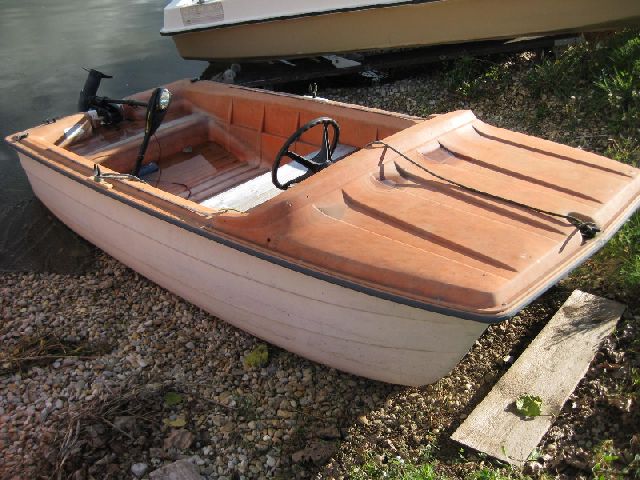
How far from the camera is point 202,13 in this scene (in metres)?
7.82

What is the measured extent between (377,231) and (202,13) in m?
5.57

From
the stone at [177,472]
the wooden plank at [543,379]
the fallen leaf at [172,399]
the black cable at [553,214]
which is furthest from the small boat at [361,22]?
the stone at [177,472]

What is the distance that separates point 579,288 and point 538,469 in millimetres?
1527

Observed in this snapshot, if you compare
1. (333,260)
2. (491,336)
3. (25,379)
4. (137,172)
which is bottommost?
(25,379)

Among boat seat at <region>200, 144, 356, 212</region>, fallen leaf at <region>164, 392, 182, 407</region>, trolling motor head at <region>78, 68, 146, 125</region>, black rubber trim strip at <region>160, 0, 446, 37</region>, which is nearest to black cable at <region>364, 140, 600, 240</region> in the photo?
boat seat at <region>200, 144, 356, 212</region>

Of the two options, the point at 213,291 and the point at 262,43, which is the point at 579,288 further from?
the point at 262,43

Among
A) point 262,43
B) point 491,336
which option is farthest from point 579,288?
point 262,43

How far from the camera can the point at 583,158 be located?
151 inches

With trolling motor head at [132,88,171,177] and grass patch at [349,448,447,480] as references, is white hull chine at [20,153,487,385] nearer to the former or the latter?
grass patch at [349,448,447,480]

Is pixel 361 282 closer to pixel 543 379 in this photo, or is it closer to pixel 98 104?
pixel 543 379

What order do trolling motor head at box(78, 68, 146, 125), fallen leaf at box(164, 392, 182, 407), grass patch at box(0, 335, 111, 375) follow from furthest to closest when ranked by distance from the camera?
trolling motor head at box(78, 68, 146, 125) < grass patch at box(0, 335, 111, 375) < fallen leaf at box(164, 392, 182, 407)

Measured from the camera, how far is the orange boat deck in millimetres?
2936

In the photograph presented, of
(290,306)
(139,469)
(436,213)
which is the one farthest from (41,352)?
(436,213)

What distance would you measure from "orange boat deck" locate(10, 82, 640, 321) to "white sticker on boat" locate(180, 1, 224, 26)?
3.57m
